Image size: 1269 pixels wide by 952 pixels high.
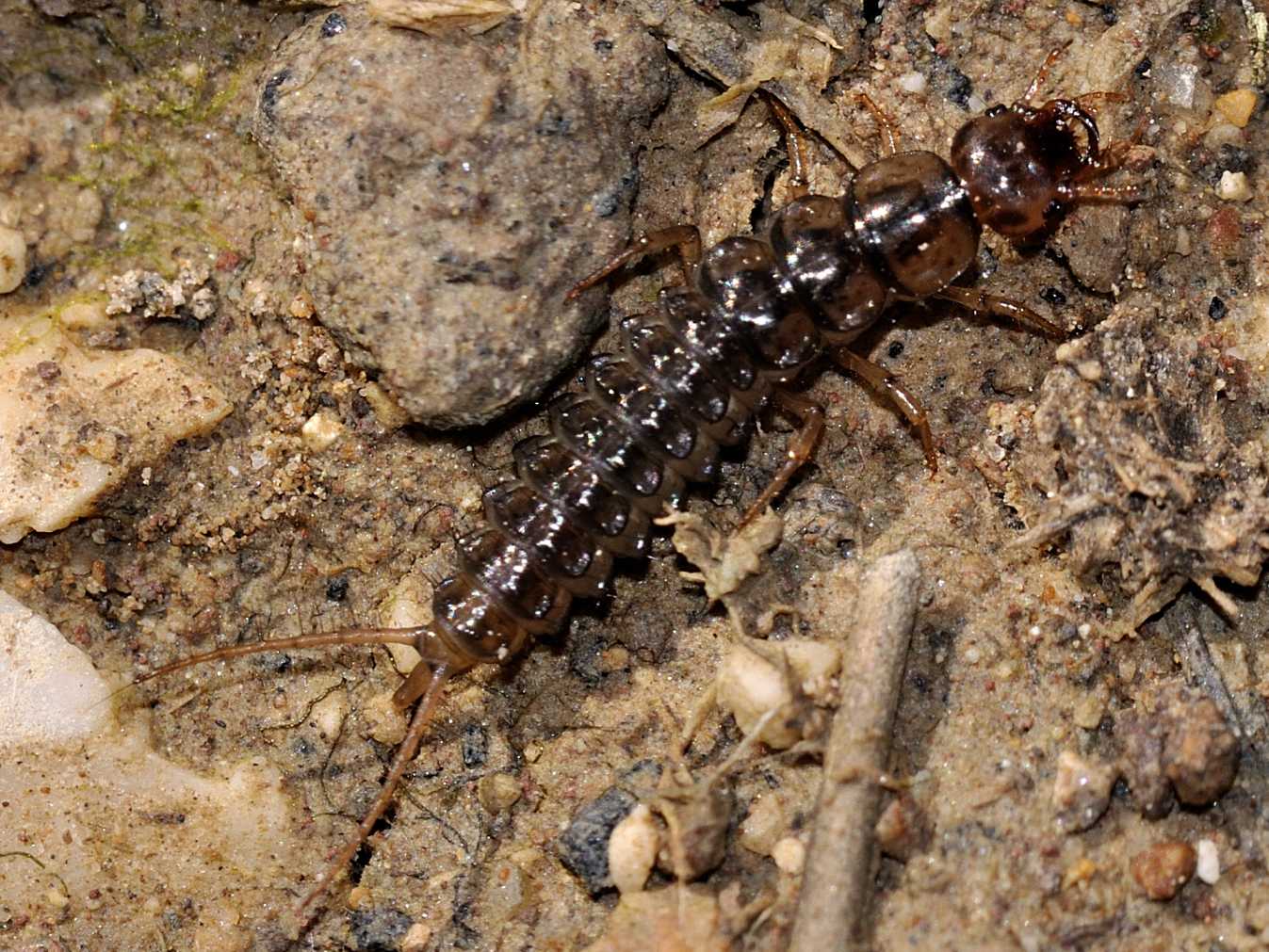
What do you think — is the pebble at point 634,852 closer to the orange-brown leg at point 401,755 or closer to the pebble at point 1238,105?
the orange-brown leg at point 401,755

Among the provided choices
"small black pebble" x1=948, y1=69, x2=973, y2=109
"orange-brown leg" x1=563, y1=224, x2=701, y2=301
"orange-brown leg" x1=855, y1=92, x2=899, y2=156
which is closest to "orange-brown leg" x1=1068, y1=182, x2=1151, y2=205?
"small black pebble" x1=948, y1=69, x2=973, y2=109

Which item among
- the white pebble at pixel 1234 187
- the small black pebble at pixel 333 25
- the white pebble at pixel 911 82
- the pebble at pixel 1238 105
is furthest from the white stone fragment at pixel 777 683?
the small black pebble at pixel 333 25

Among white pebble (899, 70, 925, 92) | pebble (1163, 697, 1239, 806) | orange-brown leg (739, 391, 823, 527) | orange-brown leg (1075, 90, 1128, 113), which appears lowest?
pebble (1163, 697, 1239, 806)

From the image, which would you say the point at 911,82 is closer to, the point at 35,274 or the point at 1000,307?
the point at 1000,307

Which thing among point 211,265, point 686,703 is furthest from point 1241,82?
point 211,265

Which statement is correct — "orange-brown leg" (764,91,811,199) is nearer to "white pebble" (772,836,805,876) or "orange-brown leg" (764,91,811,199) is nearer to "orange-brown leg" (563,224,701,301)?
"orange-brown leg" (563,224,701,301)

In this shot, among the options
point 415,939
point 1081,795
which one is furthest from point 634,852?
point 1081,795

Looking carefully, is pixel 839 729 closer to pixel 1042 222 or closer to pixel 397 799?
pixel 397 799
